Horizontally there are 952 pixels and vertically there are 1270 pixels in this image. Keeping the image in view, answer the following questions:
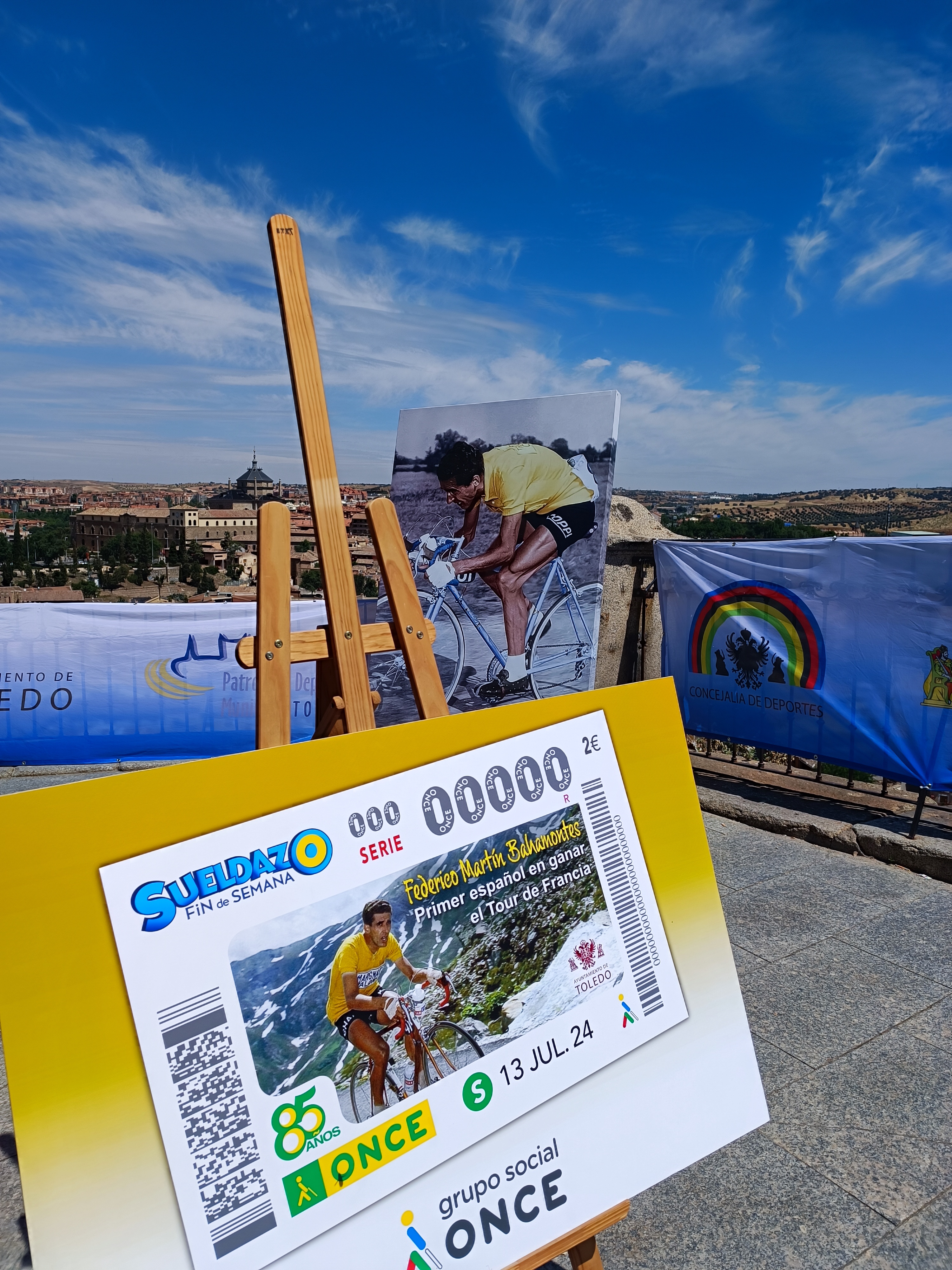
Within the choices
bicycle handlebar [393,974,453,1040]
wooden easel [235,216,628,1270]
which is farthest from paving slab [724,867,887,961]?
bicycle handlebar [393,974,453,1040]

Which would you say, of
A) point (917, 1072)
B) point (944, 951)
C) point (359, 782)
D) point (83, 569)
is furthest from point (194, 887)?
point (83, 569)

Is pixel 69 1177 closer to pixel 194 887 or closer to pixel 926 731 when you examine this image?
pixel 194 887

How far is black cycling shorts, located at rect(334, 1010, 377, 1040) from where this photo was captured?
154cm

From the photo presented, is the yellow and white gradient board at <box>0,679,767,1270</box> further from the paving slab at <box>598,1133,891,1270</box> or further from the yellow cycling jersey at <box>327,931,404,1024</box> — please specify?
the paving slab at <box>598,1133,891,1270</box>

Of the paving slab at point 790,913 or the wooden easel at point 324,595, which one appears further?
the paving slab at point 790,913

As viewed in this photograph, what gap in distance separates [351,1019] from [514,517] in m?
3.92

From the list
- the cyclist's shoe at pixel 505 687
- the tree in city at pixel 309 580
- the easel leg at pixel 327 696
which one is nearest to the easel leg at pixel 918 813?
the cyclist's shoe at pixel 505 687

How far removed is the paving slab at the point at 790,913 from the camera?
12.5ft

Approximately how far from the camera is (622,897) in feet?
6.35

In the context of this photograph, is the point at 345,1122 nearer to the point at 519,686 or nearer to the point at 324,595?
the point at 324,595

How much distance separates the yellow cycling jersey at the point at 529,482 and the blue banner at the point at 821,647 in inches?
63.2

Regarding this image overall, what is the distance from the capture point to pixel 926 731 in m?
4.95

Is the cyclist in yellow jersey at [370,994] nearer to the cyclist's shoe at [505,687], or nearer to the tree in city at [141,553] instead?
the cyclist's shoe at [505,687]

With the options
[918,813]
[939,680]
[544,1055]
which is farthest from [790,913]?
[544,1055]
